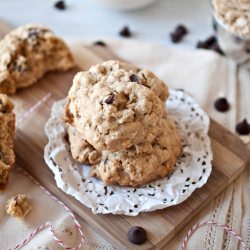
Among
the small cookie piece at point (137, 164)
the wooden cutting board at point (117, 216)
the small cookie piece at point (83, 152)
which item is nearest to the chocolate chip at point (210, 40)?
the wooden cutting board at point (117, 216)

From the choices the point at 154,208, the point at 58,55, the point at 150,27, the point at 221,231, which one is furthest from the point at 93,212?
the point at 150,27

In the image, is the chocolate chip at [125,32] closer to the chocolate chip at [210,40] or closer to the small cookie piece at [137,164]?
the chocolate chip at [210,40]

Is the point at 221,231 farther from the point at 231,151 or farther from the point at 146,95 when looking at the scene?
the point at 146,95

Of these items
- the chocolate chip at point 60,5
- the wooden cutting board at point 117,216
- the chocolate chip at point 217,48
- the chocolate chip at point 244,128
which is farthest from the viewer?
the chocolate chip at point 60,5

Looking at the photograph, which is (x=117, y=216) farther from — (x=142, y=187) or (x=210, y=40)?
(x=210, y=40)

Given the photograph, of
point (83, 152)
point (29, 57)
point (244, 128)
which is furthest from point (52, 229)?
point (244, 128)

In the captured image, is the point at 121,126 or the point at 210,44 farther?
the point at 210,44
